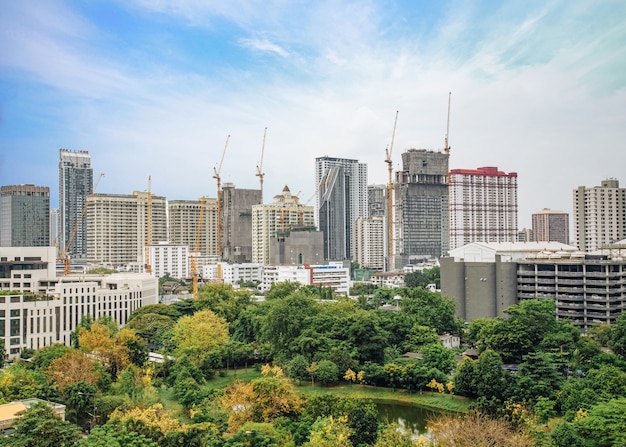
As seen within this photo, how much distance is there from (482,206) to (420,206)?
5.98 metres

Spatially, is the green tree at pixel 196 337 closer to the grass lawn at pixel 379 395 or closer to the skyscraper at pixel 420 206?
the grass lawn at pixel 379 395

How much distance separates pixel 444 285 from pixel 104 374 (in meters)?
14.9

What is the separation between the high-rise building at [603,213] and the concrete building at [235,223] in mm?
27435

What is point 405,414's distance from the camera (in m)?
14.5

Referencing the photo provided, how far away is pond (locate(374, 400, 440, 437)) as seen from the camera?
13.6 meters

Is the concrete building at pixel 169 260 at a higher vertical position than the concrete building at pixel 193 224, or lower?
lower

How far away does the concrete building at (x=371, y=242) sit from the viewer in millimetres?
54656

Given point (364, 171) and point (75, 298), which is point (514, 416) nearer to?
point (75, 298)

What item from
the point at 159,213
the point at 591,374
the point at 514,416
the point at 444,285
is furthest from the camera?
the point at 159,213

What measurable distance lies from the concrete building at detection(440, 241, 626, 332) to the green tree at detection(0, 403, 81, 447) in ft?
54.9

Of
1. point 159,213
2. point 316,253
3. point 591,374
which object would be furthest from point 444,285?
point 159,213

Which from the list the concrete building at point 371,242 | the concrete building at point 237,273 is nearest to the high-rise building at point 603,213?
the concrete building at point 237,273

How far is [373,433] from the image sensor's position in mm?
10883

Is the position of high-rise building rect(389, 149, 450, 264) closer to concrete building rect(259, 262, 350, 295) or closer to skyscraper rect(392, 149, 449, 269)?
skyscraper rect(392, 149, 449, 269)
